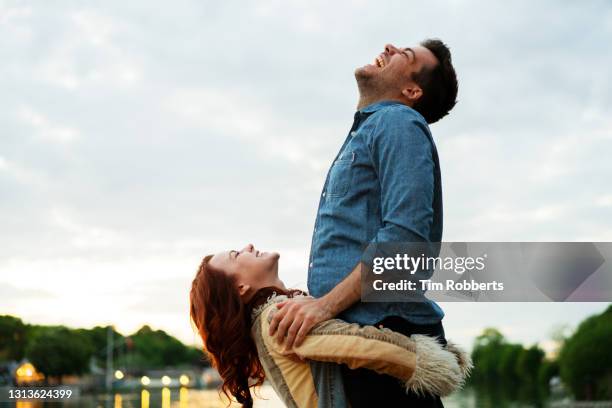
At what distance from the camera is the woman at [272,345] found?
2.58 meters

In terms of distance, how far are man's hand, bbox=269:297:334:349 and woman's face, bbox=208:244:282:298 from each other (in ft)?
1.13

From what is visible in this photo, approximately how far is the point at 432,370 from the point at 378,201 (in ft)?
2.06

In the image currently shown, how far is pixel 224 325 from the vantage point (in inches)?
117

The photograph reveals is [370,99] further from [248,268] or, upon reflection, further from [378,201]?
[248,268]

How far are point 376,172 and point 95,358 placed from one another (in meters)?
113

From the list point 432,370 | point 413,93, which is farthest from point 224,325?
point 413,93

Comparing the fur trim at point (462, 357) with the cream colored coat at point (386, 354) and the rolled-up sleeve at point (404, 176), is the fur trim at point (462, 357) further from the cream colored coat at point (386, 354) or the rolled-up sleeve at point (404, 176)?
the rolled-up sleeve at point (404, 176)

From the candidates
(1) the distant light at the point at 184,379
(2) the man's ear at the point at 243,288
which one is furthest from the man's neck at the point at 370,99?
(1) the distant light at the point at 184,379

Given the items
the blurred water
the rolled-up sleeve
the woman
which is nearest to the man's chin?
the rolled-up sleeve

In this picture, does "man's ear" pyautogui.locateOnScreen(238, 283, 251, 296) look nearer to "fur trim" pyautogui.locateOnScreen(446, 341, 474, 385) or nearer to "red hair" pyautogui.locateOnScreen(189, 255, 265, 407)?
"red hair" pyautogui.locateOnScreen(189, 255, 265, 407)

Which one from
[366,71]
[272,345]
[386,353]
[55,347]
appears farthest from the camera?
[55,347]

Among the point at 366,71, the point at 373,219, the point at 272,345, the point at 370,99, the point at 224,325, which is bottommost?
the point at 272,345

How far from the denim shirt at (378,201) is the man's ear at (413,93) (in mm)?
167

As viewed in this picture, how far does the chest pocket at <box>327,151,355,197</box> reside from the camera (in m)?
2.87
